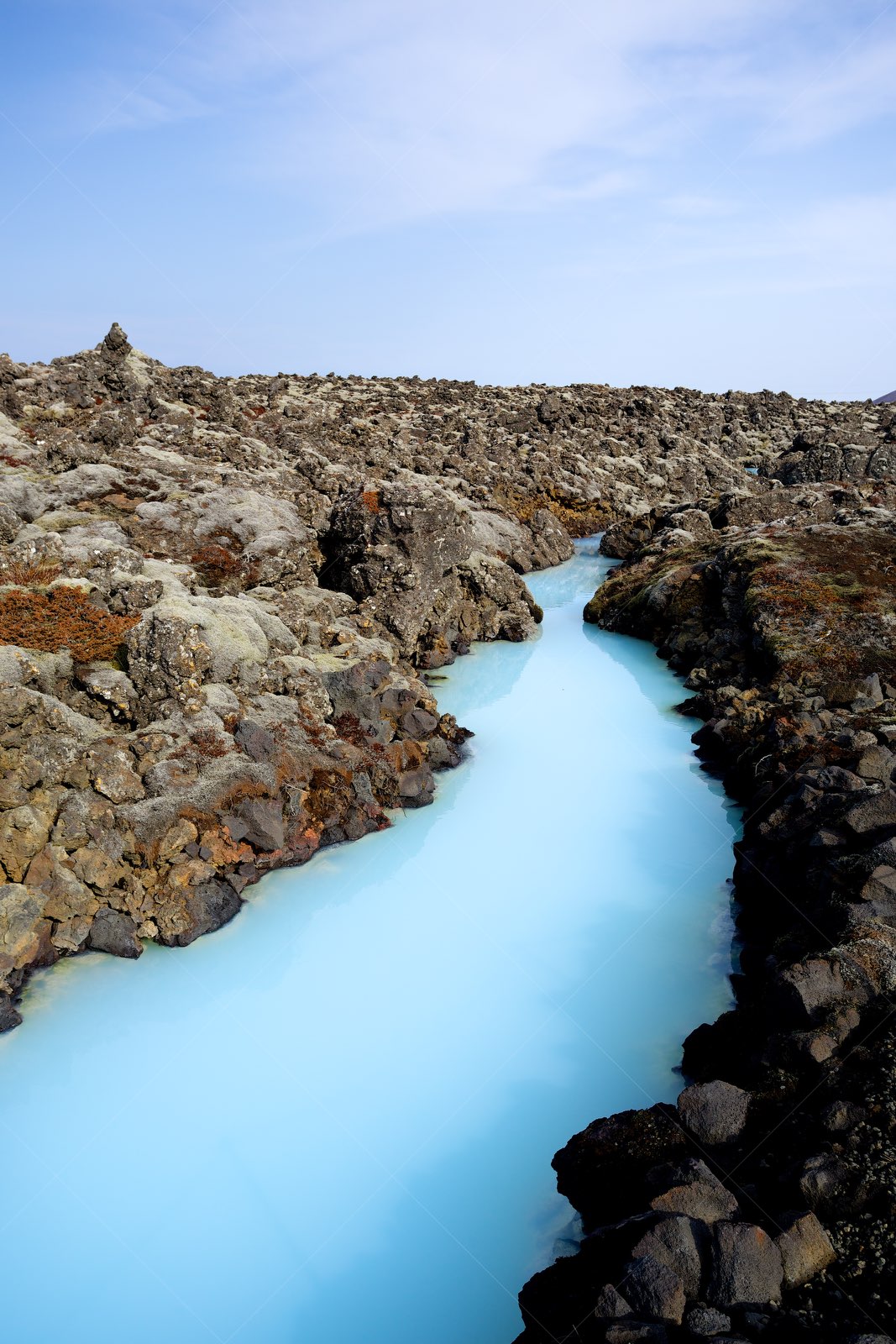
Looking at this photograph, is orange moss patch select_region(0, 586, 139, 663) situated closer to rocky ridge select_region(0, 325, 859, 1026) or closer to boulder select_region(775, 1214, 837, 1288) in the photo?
rocky ridge select_region(0, 325, 859, 1026)

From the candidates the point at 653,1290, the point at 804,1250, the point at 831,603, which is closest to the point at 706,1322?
the point at 653,1290

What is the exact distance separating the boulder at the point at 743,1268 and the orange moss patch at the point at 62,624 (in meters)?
16.4

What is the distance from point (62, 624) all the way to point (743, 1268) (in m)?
18.1

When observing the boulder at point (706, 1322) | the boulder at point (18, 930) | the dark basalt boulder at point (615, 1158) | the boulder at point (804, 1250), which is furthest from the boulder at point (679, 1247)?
the boulder at point (18, 930)

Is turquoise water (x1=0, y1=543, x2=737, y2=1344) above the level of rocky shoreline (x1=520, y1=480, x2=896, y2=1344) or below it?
below

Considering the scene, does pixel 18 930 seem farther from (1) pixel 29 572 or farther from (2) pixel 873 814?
(2) pixel 873 814

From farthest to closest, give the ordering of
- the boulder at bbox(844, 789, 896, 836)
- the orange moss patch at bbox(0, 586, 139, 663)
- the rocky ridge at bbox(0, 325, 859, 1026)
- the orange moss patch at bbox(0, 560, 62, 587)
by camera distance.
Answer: the orange moss patch at bbox(0, 560, 62, 587)
the orange moss patch at bbox(0, 586, 139, 663)
the rocky ridge at bbox(0, 325, 859, 1026)
the boulder at bbox(844, 789, 896, 836)

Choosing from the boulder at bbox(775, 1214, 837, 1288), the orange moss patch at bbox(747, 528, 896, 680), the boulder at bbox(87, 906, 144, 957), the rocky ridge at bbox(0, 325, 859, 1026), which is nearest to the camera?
the boulder at bbox(775, 1214, 837, 1288)

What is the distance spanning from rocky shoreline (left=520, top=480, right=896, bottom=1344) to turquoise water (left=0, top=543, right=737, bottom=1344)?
1.08 meters

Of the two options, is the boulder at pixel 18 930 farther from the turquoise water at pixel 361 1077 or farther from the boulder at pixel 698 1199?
the boulder at pixel 698 1199

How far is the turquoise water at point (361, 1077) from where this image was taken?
9.60 m

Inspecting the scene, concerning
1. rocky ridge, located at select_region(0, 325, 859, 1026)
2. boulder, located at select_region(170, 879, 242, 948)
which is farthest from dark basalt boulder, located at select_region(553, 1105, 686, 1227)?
rocky ridge, located at select_region(0, 325, 859, 1026)

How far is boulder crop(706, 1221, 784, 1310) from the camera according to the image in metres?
7.50

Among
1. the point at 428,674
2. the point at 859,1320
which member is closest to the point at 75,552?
the point at 428,674
